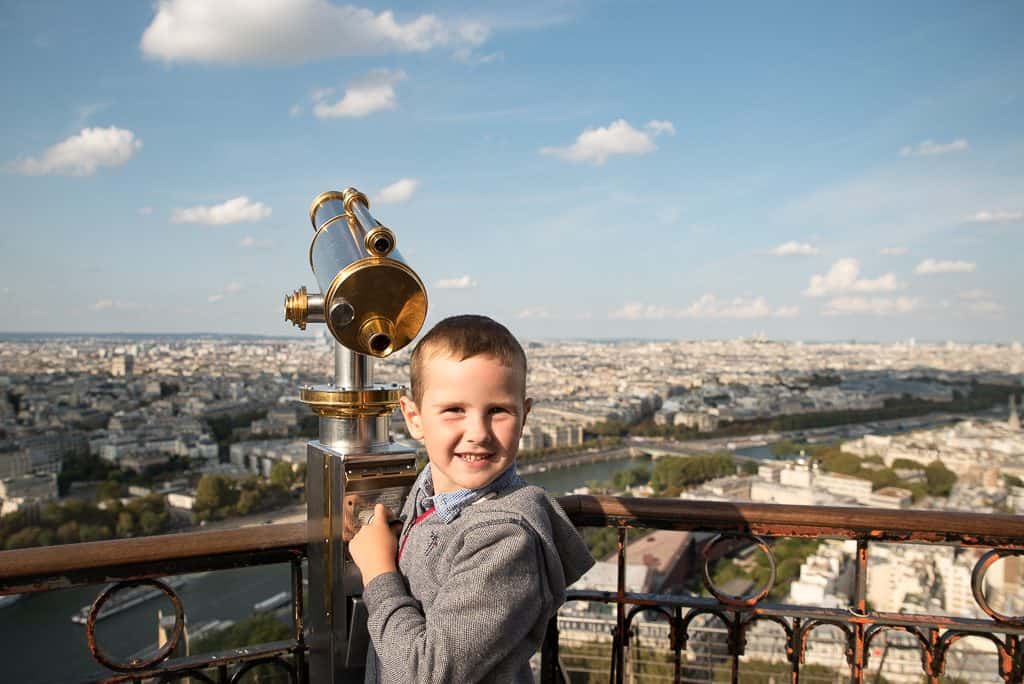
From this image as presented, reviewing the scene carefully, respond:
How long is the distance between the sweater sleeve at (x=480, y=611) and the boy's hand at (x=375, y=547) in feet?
0.35

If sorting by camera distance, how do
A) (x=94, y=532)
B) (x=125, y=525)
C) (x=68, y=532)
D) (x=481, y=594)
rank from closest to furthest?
(x=481, y=594)
(x=68, y=532)
(x=94, y=532)
(x=125, y=525)

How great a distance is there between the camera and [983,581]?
119 cm

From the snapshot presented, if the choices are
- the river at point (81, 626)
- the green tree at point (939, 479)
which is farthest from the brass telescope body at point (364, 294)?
the green tree at point (939, 479)

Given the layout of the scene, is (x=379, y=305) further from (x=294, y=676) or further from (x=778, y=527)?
(x=778, y=527)

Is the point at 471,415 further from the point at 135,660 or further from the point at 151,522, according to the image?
the point at 151,522

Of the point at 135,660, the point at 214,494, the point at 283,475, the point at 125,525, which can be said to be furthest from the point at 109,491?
the point at 135,660

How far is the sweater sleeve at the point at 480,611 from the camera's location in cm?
67

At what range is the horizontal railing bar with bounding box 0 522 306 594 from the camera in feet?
3.10

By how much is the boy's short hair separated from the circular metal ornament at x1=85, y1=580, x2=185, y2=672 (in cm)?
54

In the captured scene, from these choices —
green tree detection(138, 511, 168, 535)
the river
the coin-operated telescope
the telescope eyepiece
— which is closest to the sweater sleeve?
the coin-operated telescope

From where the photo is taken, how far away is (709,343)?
92.4 m

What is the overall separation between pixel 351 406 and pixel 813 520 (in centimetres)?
86

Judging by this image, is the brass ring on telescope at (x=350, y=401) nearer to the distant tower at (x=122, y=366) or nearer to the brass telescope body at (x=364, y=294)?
the brass telescope body at (x=364, y=294)

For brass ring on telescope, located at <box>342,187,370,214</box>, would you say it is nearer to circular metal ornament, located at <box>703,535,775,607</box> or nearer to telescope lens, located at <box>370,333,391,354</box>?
telescope lens, located at <box>370,333,391,354</box>
